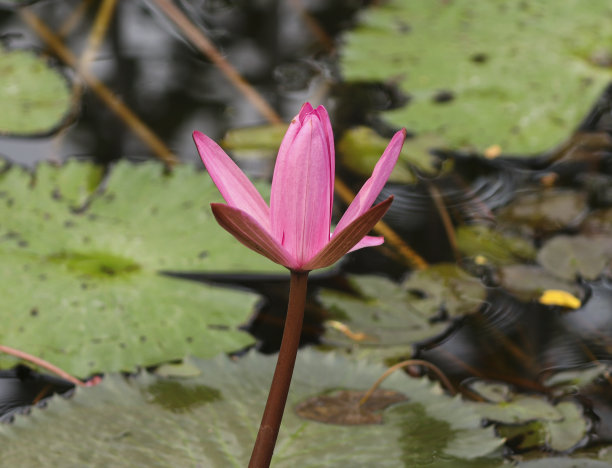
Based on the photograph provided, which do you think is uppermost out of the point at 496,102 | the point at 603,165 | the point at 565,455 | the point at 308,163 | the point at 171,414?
the point at 308,163

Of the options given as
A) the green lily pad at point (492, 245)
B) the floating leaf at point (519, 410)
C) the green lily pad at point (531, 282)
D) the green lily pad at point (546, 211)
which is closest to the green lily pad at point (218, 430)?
the floating leaf at point (519, 410)

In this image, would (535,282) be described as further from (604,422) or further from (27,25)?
(27,25)

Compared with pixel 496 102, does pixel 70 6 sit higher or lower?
higher

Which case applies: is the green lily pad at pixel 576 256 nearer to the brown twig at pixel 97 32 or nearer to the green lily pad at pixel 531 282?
the green lily pad at pixel 531 282

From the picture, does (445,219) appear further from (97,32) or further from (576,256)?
(97,32)

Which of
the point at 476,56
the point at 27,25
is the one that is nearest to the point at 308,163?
the point at 476,56
